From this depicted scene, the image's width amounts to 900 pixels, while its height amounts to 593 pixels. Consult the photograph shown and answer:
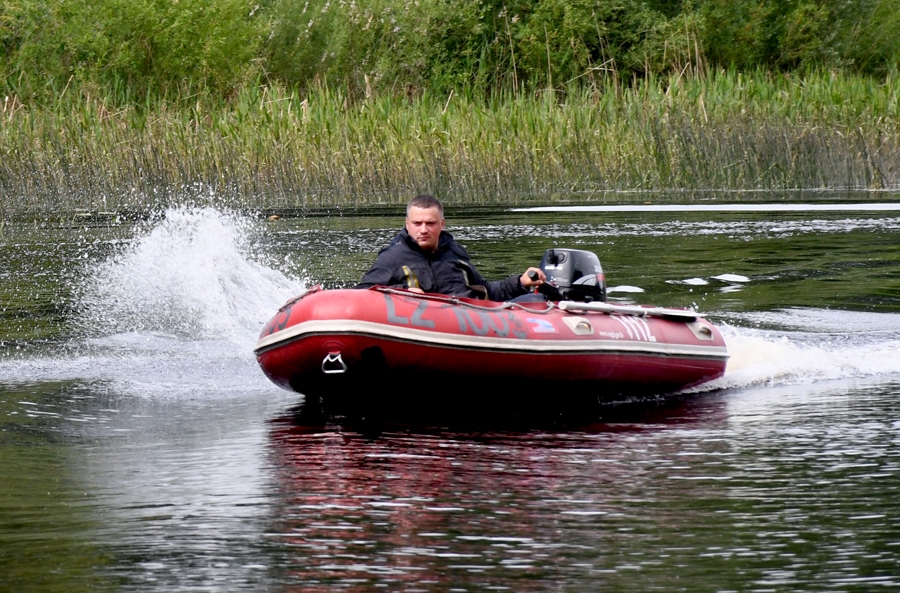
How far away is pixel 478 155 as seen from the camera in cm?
1788

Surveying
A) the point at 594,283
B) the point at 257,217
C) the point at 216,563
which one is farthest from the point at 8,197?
the point at 216,563

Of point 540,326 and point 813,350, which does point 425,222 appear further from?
point 813,350

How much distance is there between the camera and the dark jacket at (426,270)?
7.32 metres

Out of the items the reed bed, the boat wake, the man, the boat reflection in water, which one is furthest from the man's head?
the reed bed

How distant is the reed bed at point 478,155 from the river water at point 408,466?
6.28 metres

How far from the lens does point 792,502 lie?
471 cm

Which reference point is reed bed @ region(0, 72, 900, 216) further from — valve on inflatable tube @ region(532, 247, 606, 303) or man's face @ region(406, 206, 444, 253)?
man's face @ region(406, 206, 444, 253)

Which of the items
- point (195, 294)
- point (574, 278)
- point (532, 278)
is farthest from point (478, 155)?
point (532, 278)

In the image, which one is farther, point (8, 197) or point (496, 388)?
point (8, 197)

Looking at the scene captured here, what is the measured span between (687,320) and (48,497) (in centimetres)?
408

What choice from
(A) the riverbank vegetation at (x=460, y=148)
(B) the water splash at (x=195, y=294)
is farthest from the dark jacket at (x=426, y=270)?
(A) the riverbank vegetation at (x=460, y=148)

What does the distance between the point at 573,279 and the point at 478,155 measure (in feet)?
32.9

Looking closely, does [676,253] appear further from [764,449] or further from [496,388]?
[764,449]

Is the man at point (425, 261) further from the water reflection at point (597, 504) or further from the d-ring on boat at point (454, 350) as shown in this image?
the water reflection at point (597, 504)
